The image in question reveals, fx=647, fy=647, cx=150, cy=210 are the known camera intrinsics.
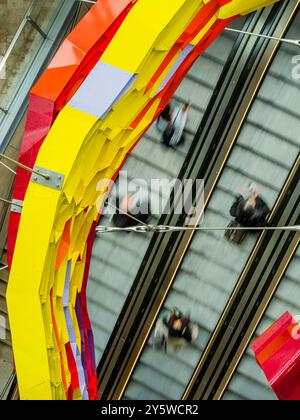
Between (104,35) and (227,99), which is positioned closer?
(104,35)

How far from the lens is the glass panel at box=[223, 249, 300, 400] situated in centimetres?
1002

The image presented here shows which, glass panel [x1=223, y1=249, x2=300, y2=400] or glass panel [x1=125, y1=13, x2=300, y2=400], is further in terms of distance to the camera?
glass panel [x1=223, y1=249, x2=300, y2=400]

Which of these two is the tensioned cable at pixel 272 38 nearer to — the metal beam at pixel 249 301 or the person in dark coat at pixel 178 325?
the metal beam at pixel 249 301

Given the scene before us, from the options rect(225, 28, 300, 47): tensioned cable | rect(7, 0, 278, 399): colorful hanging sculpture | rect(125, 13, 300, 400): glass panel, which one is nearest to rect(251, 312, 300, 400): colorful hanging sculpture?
rect(7, 0, 278, 399): colorful hanging sculpture

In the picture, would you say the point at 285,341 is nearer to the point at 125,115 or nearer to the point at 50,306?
the point at 50,306

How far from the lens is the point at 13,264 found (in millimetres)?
6371

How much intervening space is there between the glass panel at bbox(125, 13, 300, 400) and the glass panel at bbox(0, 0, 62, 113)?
3.34m

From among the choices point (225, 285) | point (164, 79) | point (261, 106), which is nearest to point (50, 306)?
point (164, 79)

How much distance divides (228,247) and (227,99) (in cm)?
230

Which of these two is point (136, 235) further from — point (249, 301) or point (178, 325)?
point (249, 301)

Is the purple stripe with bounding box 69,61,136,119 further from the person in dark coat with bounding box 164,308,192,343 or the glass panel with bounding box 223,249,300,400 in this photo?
the person in dark coat with bounding box 164,308,192,343

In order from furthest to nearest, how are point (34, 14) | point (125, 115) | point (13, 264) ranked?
point (34, 14) → point (125, 115) → point (13, 264)

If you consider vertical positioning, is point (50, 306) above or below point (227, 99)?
below

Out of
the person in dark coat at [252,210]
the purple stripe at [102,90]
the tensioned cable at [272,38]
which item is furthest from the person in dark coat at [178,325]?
the purple stripe at [102,90]
